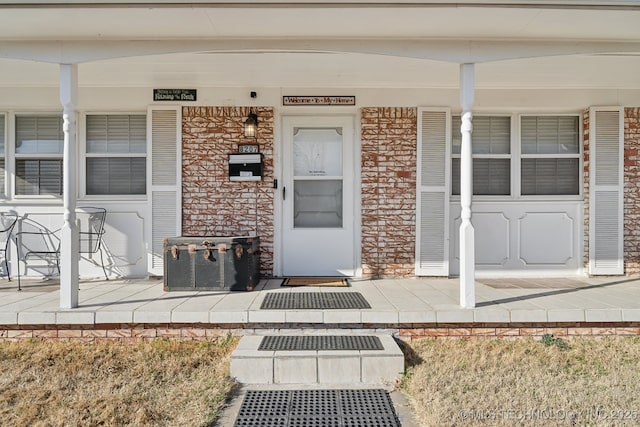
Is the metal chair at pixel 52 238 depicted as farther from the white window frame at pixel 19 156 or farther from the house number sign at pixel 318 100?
the house number sign at pixel 318 100

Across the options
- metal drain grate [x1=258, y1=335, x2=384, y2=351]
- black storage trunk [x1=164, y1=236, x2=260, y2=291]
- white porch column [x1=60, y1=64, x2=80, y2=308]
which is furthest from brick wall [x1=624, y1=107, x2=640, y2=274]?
white porch column [x1=60, y1=64, x2=80, y2=308]

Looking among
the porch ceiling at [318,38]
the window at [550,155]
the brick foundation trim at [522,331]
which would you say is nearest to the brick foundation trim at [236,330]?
the brick foundation trim at [522,331]

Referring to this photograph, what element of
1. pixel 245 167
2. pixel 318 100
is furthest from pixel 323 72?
pixel 245 167

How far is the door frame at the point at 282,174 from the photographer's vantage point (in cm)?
542

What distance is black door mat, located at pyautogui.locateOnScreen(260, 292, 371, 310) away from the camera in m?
3.92

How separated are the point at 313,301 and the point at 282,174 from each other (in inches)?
75.5

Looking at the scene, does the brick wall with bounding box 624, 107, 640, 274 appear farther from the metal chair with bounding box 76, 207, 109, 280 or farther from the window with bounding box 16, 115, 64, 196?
the window with bounding box 16, 115, 64, 196

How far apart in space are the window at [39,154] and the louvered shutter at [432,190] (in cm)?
447

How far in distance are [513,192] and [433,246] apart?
1269mm

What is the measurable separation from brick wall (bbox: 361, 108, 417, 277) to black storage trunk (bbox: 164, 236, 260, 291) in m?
1.61

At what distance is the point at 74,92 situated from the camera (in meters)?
3.95

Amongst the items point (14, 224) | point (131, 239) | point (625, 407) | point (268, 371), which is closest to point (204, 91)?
point (131, 239)

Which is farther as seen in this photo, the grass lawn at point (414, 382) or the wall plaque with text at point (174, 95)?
the wall plaque with text at point (174, 95)

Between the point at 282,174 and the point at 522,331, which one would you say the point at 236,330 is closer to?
the point at 282,174
